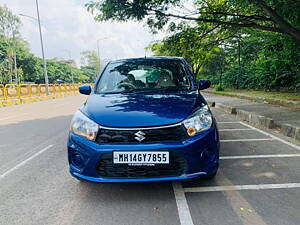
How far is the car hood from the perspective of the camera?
8.32 ft

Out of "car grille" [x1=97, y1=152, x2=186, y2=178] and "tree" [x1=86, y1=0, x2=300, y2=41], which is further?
"tree" [x1=86, y1=0, x2=300, y2=41]

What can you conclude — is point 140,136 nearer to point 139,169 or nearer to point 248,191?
point 139,169

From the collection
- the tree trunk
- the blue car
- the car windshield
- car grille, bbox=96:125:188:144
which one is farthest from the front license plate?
the tree trunk

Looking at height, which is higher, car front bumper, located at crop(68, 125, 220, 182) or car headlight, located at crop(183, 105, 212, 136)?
car headlight, located at crop(183, 105, 212, 136)

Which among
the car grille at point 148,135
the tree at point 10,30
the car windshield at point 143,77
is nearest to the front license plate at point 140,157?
the car grille at point 148,135

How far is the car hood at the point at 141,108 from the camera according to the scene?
254 cm

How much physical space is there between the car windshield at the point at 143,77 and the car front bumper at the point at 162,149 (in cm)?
115

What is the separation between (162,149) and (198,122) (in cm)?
51

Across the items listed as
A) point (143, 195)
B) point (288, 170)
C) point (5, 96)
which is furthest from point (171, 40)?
point (5, 96)

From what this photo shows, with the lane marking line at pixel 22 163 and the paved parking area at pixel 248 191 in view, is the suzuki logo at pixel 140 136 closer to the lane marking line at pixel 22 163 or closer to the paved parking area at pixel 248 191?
the paved parking area at pixel 248 191

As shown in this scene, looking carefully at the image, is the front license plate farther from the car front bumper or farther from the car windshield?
the car windshield

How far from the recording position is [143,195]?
2.74m

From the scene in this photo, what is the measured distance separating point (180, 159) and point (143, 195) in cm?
66

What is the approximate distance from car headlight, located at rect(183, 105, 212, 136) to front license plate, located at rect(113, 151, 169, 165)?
14.3 inches
